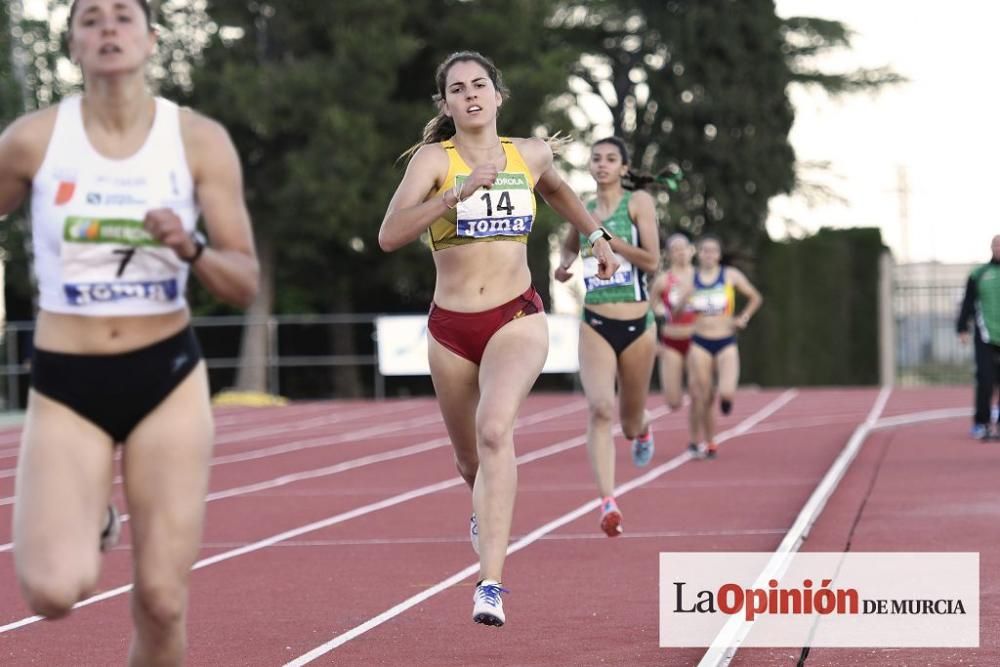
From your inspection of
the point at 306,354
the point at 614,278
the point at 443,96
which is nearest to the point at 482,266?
the point at 443,96

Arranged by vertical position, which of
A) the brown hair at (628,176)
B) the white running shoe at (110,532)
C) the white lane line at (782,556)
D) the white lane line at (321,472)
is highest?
the brown hair at (628,176)

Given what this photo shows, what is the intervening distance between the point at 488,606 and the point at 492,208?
158 cm

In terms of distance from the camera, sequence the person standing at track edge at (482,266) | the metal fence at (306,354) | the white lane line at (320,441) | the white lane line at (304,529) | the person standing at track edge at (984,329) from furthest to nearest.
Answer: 1. the metal fence at (306,354)
2. the white lane line at (320,441)
3. the person standing at track edge at (984,329)
4. the white lane line at (304,529)
5. the person standing at track edge at (482,266)

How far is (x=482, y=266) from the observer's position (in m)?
7.46

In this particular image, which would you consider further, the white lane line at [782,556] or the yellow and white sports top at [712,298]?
the yellow and white sports top at [712,298]

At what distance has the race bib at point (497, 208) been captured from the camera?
7.29m

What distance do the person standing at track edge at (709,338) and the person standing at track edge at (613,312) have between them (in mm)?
6052

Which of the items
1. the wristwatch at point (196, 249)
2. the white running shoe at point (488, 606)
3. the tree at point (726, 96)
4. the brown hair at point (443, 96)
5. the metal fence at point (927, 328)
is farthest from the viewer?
the tree at point (726, 96)

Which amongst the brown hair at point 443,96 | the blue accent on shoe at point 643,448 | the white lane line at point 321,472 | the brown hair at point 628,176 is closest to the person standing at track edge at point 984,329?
the white lane line at point 321,472

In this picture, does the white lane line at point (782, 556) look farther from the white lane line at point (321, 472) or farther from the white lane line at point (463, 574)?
the white lane line at point (321, 472)

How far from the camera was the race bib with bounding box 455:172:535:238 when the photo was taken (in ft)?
23.9

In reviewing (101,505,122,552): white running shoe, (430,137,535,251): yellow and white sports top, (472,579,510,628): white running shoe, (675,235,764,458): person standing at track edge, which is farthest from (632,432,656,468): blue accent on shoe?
(101,505,122,552): white running shoe

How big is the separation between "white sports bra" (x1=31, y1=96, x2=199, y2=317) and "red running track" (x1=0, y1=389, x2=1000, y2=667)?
2479 mm

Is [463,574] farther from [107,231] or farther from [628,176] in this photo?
[107,231]
